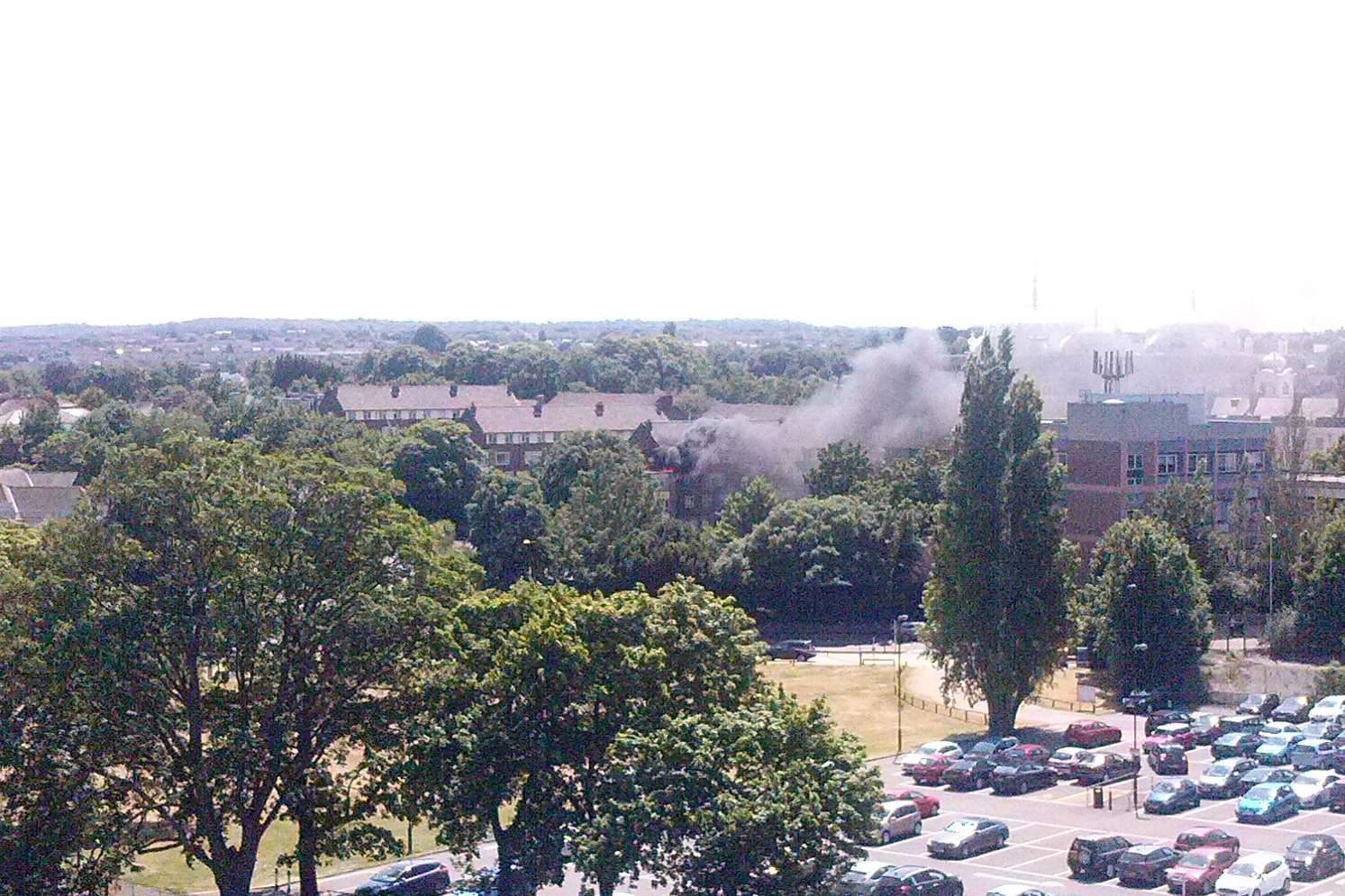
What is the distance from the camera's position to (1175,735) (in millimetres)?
45125

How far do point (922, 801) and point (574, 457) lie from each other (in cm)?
5461

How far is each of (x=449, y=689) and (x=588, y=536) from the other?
4263cm

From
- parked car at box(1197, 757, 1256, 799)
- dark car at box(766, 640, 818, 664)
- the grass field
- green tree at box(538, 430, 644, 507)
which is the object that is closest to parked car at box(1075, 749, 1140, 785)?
parked car at box(1197, 757, 1256, 799)

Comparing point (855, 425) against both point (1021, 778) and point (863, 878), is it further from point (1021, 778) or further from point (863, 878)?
point (863, 878)

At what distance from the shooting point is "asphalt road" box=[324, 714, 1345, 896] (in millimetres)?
31703

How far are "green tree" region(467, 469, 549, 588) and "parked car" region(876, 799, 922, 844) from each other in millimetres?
37845

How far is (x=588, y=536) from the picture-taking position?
7194 centimetres

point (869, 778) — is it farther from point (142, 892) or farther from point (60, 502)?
point (60, 502)

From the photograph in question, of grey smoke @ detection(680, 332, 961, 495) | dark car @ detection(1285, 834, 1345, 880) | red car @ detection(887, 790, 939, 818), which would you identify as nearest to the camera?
dark car @ detection(1285, 834, 1345, 880)

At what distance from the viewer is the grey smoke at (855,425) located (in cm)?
9706

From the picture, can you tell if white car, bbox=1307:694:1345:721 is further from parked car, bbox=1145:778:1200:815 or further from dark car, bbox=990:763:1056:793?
dark car, bbox=990:763:1056:793

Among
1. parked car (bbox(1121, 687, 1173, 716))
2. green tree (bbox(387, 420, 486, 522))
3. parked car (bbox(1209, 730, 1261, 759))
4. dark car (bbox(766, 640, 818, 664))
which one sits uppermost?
green tree (bbox(387, 420, 486, 522))

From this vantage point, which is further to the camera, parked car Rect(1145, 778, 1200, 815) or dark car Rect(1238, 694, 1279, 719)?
dark car Rect(1238, 694, 1279, 719)

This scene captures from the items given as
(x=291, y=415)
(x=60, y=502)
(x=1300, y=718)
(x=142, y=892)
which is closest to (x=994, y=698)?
(x=1300, y=718)
